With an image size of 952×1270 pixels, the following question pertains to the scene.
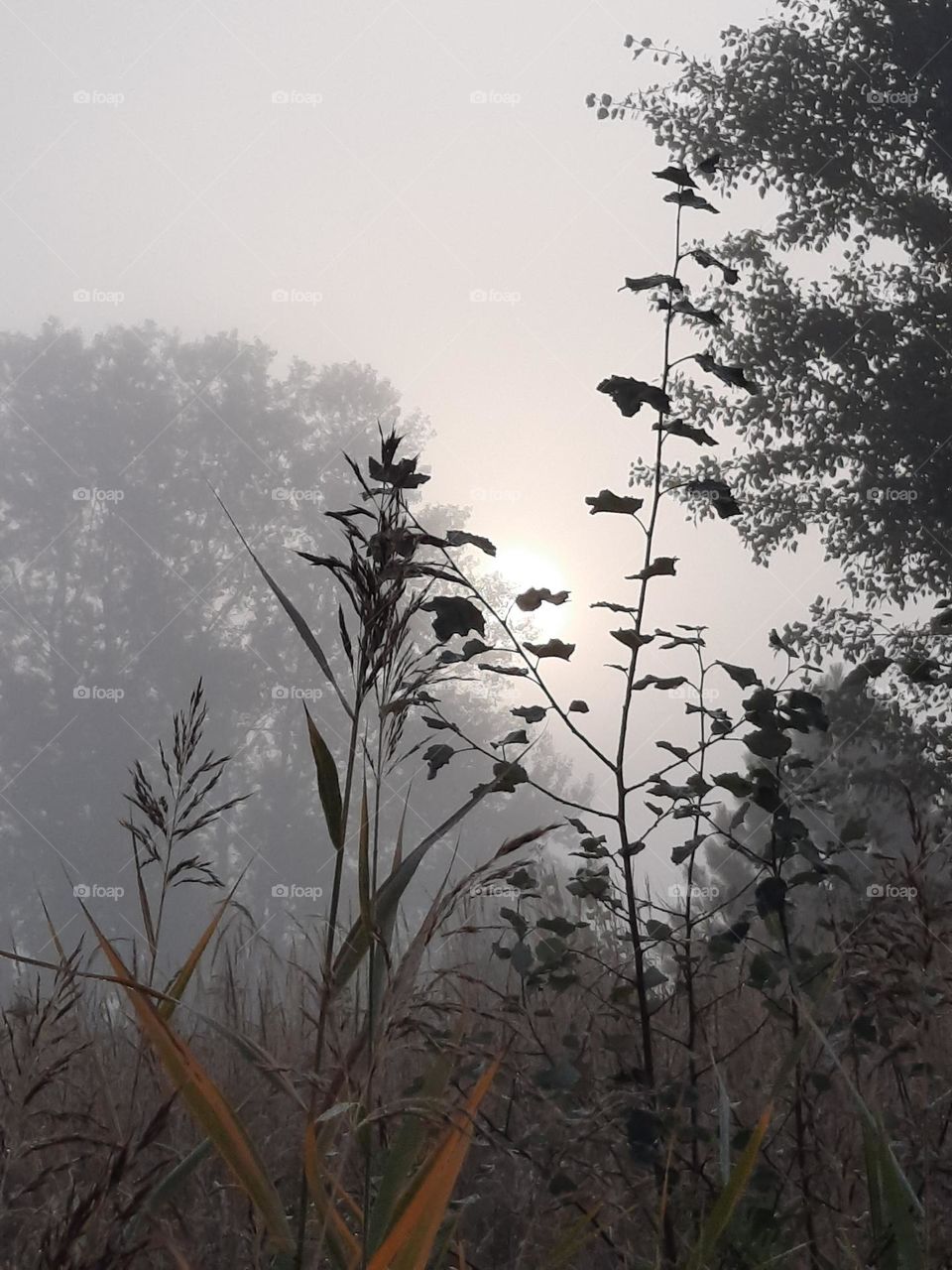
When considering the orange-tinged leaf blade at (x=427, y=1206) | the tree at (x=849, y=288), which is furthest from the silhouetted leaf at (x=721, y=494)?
the tree at (x=849, y=288)

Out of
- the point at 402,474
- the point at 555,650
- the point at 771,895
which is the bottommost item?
the point at 771,895

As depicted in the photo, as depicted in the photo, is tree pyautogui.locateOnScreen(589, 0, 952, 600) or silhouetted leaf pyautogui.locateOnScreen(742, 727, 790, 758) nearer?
silhouetted leaf pyautogui.locateOnScreen(742, 727, 790, 758)

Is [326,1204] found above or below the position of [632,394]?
below

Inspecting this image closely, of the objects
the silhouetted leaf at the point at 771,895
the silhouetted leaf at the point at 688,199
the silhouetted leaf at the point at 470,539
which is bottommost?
the silhouetted leaf at the point at 771,895

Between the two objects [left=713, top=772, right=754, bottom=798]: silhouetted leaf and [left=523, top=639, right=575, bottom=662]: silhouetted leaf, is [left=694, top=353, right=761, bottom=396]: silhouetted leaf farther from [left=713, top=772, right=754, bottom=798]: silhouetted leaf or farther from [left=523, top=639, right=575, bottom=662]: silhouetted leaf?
[left=713, top=772, right=754, bottom=798]: silhouetted leaf

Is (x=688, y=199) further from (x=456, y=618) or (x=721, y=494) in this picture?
(x=456, y=618)

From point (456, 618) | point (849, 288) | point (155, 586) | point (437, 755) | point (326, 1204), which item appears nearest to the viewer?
point (326, 1204)

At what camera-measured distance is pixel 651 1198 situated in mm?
2168

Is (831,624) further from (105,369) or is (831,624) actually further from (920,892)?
(105,369)

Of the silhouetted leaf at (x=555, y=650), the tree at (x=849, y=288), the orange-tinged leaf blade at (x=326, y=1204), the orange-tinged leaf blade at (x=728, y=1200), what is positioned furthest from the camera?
the tree at (x=849, y=288)

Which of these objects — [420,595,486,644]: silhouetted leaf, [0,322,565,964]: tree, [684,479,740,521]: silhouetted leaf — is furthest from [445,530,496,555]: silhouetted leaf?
[0,322,565,964]: tree

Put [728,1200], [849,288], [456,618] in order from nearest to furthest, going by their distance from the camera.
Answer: [728,1200]
[456,618]
[849,288]

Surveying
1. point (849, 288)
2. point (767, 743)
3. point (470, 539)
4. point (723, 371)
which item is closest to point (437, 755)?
point (470, 539)

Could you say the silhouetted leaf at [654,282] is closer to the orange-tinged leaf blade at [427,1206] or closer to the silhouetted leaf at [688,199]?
the silhouetted leaf at [688,199]
